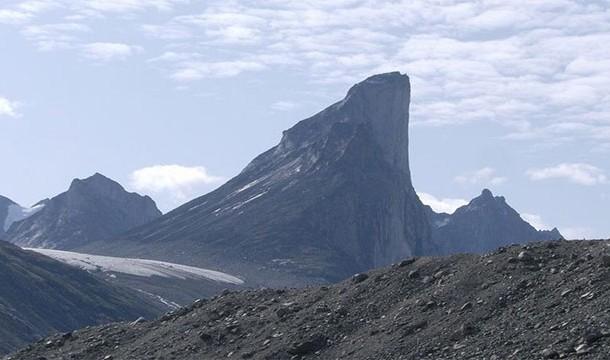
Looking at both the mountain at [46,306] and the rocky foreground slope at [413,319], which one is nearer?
the rocky foreground slope at [413,319]

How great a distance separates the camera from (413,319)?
4453 centimetres

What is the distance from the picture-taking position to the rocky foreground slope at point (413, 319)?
3947 centimetres

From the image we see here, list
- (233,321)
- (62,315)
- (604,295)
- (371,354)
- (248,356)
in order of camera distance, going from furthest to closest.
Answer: (62,315), (233,321), (248,356), (371,354), (604,295)

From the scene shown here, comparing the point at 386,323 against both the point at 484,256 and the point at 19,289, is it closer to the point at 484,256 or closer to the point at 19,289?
the point at 484,256

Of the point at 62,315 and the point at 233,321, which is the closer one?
the point at 233,321

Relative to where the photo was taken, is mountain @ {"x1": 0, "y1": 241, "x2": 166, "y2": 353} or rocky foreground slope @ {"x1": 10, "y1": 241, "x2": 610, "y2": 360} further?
mountain @ {"x1": 0, "y1": 241, "x2": 166, "y2": 353}

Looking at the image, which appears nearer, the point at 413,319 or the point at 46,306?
the point at 413,319

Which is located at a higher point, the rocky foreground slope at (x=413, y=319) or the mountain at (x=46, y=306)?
the mountain at (x=46, y=306)

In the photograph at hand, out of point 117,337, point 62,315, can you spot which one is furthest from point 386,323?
point 62,315

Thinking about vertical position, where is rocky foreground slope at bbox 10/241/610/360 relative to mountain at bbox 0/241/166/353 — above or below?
below

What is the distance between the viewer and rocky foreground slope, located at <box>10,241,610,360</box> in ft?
129

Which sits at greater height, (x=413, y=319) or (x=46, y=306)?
(x=46, y=306)

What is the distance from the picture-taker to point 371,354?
4284 centimetres

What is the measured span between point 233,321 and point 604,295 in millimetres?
16103
